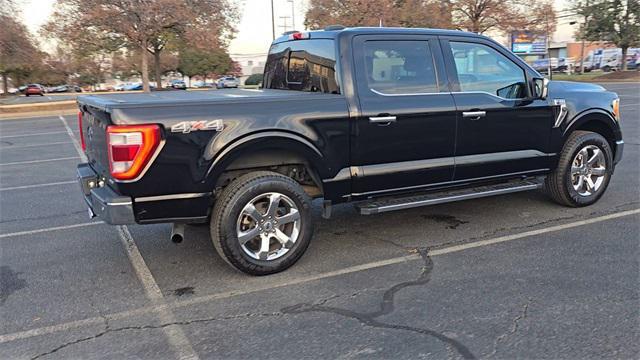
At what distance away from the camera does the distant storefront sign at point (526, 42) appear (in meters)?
38.8

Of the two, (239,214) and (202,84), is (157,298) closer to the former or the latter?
(239,214)

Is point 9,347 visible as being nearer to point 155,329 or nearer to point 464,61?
point 155,329

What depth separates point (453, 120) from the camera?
191 inches

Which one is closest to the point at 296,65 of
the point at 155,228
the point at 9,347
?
the point at 155,228

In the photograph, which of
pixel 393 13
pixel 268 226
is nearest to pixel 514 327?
pixel 268 226

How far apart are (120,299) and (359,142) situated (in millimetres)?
2232

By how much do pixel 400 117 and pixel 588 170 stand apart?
264 centimetres

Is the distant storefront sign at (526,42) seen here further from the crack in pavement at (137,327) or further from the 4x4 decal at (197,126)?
the crack in pavement at (137,327)

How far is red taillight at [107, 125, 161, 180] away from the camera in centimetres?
366

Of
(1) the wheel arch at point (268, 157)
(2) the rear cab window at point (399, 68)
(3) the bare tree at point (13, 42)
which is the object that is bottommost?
(1) the wheel arch at point (268, 157)

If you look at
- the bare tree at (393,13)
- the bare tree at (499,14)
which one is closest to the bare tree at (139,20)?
the bare tree at (393,13)

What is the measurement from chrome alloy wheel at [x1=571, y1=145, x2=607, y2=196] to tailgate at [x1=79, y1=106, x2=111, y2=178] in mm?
4676

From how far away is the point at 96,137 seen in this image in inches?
168

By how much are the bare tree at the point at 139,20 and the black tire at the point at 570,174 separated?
23.7 meters
